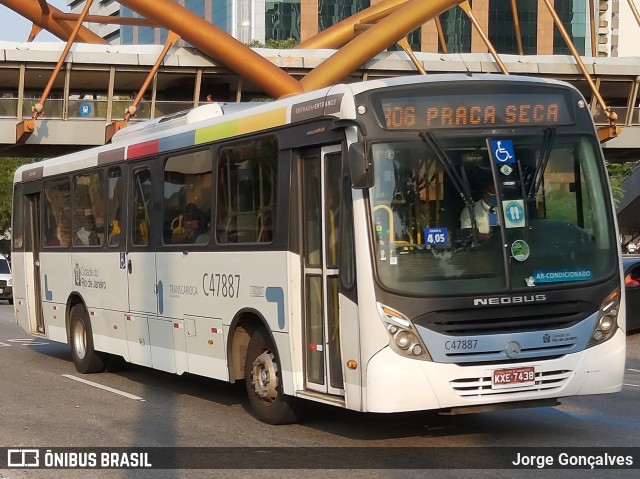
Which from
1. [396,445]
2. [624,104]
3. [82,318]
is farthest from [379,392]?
[624,104]

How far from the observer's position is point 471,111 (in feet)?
32.5

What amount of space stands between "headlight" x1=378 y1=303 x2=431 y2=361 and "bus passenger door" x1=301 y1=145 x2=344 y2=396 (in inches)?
28.2

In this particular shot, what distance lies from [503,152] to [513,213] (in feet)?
1.64

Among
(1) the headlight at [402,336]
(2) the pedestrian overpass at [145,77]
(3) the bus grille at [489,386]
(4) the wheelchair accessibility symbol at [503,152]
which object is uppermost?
(2) the pedestrian overpass at [145,77]

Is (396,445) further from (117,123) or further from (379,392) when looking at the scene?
(117,123)

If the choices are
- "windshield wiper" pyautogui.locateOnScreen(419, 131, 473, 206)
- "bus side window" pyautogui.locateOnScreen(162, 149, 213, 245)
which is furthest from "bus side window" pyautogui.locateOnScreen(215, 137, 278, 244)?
"windshield wiper" pyautogui.locateOnScreen(419, 131, 473, 206)

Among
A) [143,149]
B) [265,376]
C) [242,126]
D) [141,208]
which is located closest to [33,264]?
[141,208]

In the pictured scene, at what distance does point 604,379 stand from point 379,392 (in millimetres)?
1892

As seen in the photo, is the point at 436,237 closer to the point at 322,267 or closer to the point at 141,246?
the point at 322,267

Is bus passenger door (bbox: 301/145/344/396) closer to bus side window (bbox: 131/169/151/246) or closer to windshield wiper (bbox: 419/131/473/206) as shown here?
windshield wiper (bbox: 419/131/473/206)

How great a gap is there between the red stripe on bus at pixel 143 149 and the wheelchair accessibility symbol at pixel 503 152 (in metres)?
5.13

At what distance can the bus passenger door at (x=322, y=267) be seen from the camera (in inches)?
400

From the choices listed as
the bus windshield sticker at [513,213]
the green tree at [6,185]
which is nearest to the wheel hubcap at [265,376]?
the bus windshield sticker at [513,213]

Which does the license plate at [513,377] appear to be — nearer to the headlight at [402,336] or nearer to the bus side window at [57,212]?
the headlight at [402,336]
